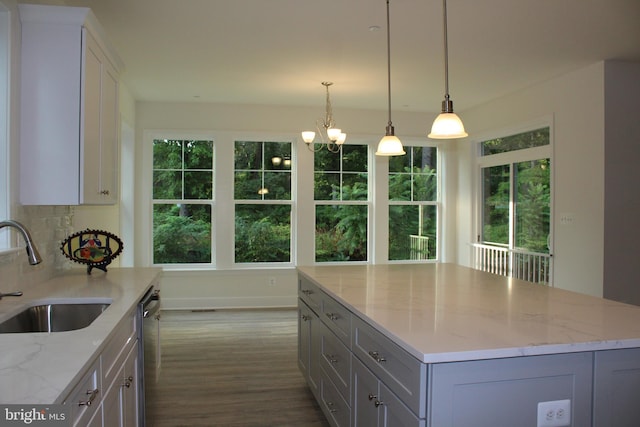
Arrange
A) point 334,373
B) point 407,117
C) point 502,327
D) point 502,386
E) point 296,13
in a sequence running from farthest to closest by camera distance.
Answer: point 407,117 < point 296,13 < point 334,373 < point 502,327 < point 502,386

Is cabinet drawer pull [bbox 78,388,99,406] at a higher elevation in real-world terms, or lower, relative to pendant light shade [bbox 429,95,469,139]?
lower

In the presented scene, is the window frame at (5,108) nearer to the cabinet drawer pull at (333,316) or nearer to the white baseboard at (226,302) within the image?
the cabinet drawer pull at (333,316)

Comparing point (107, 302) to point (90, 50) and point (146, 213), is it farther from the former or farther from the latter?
point (146, 213)

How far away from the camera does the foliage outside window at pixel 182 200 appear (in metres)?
6.41

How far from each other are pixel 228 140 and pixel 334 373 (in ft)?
14.5

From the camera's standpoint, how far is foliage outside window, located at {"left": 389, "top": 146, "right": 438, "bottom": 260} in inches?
277

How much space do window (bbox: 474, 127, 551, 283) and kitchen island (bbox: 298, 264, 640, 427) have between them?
10.6 ft

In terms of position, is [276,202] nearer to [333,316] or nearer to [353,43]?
[353,43]

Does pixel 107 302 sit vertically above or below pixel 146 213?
below

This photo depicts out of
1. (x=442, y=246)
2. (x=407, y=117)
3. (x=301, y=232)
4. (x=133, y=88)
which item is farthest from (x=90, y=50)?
(x=442, y=246)

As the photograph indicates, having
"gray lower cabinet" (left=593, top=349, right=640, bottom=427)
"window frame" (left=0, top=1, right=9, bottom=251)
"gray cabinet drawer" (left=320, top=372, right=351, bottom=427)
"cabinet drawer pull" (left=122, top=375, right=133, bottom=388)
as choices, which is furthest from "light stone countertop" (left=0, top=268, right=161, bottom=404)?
"gray lower cabinet" (left=593, top=349, right=640, bottom=427)

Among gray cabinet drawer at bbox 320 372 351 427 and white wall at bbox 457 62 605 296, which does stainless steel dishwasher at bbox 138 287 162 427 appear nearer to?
gray cabinet drawer at bbox 320 372 351 427

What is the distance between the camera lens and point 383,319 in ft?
6.41

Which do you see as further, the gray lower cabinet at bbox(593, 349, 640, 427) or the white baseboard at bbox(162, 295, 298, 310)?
the white baseboard at bbox(162, 295, 298, 310)
